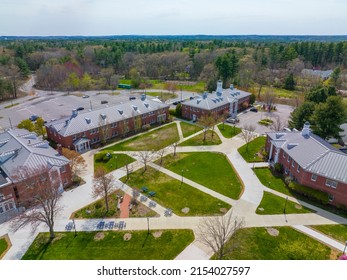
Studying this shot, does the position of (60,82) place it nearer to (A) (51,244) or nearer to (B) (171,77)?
(B) (171,77)

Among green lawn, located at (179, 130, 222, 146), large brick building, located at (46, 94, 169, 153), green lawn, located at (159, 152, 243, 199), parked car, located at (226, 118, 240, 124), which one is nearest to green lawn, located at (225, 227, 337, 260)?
green lawn, located at (159, 152, 243, 199)

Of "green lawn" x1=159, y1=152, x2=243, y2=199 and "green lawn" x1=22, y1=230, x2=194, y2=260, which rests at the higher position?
"green lawn" x1=159, y1=152, x2=243, y2=199

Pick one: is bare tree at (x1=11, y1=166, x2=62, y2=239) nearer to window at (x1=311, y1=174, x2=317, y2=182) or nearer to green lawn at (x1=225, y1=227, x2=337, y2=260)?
green lawn at (x1=225, y1=227, x2=337, y2=260)

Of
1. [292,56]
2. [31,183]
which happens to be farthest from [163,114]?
[292,56]

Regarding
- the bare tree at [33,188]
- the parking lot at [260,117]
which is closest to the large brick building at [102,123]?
the bare tree at [33,188]

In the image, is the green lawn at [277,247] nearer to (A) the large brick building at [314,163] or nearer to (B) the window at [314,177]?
(A) the large brick building at [314,163]
